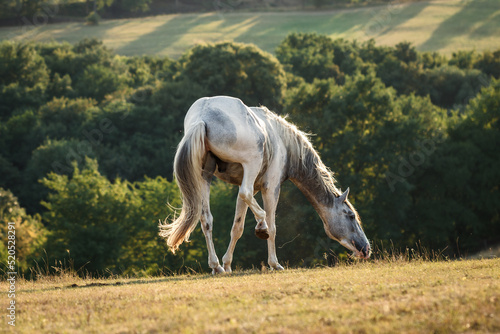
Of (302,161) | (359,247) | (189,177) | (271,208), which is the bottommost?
(359,247)

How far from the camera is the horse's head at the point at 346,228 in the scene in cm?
1203

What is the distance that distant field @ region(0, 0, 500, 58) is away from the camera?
7775 cm

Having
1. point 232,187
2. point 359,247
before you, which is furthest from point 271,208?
point 232,187

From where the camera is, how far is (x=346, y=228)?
1203cm

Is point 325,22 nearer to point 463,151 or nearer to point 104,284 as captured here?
point 463,151

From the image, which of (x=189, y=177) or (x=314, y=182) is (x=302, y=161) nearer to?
(x=314, y=182)

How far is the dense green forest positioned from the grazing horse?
60.7 feet

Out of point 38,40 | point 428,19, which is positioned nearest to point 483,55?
point 428,19

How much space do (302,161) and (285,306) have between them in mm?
5948

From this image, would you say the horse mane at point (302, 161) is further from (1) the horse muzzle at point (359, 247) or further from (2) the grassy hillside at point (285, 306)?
(2) the grassy hillside at point (285, 306)

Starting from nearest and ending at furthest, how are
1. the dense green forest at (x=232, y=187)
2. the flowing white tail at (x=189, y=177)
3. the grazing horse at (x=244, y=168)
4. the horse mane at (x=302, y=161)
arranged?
the flowing white tail at (x=189, y=177) < the grazing horse at (x=244, y=168) < the horse mane at (x=302, y=161) < the dense green forest at (x=232, y=187)

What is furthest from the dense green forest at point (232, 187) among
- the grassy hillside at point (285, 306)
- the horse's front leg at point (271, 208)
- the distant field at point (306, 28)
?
the grassy hillside at point (285, 306)

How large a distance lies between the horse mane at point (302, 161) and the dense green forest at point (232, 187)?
60.9ft

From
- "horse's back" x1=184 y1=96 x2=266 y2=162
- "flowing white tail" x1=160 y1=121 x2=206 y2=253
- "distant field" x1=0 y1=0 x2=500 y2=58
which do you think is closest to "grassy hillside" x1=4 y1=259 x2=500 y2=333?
"flowing white tail" x1=160 y1=121 x2=206 y2=253
